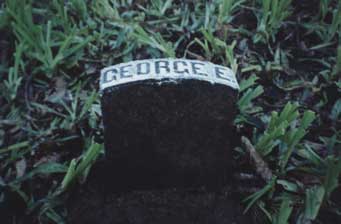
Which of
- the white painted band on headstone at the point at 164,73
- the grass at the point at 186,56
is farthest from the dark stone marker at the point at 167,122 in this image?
the grass at the point at 186,56

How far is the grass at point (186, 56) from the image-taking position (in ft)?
4.11

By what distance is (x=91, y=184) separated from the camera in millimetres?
1297

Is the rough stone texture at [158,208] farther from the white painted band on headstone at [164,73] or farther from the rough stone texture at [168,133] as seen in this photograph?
the white painted band on headstone at [164,73]

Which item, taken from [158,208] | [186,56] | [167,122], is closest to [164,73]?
[167,122]

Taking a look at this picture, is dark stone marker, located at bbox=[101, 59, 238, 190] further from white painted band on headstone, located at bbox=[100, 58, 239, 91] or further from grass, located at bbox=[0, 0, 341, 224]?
grass, located at bbox=[0, 0, 341, 224]

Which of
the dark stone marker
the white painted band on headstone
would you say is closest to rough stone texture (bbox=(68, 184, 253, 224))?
the dark stone marker

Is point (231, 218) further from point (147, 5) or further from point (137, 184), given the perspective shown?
point (147, 5)

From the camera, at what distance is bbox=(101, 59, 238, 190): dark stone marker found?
104 cm

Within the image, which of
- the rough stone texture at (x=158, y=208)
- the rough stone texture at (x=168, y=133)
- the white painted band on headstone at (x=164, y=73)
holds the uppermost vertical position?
the white painted band on headstone at (x=164, y=73)

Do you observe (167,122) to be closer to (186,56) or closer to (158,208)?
(158,208)

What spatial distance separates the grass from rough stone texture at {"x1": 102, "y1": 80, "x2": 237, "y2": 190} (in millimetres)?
104

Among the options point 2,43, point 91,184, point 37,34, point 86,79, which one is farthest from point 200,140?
point 2,43

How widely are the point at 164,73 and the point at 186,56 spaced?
0.61 m

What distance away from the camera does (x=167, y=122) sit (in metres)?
1.11
